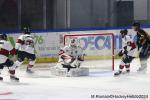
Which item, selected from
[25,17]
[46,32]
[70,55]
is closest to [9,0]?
[25,17]

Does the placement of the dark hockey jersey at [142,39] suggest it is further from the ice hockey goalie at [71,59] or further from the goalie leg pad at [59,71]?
the goalie leg pad at [59,71]

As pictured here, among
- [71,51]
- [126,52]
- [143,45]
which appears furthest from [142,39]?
[71,51]

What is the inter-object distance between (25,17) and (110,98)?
11.6 metres

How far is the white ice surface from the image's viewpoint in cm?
894

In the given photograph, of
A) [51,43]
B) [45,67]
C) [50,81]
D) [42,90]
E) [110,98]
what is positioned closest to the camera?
[110,98]

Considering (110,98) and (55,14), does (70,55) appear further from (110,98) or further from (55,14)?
(55,14)

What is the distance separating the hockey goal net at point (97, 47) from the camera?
14734 mm

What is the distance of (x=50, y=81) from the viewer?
1125 cm

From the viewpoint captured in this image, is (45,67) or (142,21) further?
(142,21)

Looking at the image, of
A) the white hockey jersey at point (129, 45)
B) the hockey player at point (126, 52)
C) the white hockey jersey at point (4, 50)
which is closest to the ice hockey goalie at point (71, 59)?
the hockey player at point (126, 52)

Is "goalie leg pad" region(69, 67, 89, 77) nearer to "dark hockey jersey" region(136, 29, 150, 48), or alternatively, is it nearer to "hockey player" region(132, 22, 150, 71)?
"hockey player" region(132, 22, 150, 71)

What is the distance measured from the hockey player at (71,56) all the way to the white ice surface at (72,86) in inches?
18.6

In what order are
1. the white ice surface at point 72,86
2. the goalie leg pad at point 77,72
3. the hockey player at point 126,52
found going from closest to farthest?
1. the white ice surface at point 72,86
2. the hockey player at point 126,52
3. the goalie leg pad at point 77,72

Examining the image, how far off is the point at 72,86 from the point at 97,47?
531cm
